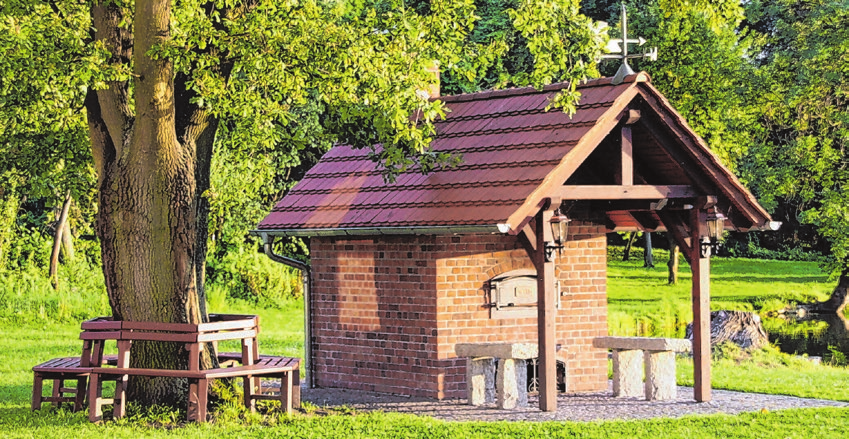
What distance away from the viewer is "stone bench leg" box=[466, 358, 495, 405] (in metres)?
14.1

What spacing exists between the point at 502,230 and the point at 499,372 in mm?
1904

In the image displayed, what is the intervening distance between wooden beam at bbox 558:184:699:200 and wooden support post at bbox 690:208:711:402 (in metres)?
0.39

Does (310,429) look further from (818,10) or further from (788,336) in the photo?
(818,10)

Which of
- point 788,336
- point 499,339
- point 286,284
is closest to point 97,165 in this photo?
point 499,339

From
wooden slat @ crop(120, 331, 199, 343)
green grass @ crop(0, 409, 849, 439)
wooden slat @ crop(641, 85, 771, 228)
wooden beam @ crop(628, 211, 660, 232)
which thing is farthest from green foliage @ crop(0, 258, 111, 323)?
wooden slat @ crop(641, 85, 771, 228)

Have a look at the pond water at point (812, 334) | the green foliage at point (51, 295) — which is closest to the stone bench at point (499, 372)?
the pond water at point (812, 334)

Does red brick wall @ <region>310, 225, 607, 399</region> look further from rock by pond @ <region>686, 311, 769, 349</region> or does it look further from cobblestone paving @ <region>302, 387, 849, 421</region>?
rock by pond @ <region>686, 311, 769, 349</region>

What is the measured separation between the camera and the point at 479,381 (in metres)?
14.1

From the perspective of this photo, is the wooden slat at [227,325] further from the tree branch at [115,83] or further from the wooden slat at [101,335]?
the tree branch at [115,83]

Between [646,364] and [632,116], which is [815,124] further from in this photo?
[632,116]

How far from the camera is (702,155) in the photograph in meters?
13.9

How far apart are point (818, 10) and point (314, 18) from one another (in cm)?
2762

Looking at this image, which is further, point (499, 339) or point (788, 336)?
point (788, 336)

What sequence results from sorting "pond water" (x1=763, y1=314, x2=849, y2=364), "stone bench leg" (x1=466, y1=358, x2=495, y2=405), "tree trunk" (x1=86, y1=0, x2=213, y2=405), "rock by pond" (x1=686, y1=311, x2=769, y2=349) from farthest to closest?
"pond water" (x1=763, y1=314, x2=849, y2=364)
"rock by pond" (x1=686, y1=311, x2=769, y2=349)
"stone bench leg" (x1=466, y1=358, x2=495, y2=405)
"tree trunk" (x1=86, y1=0, x2=213, y2=405)
